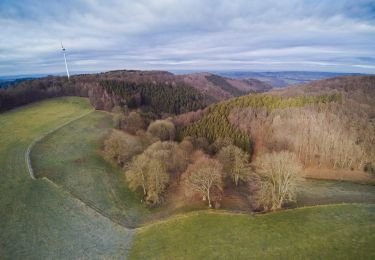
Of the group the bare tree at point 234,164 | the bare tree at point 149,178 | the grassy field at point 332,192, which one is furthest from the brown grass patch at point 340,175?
the bare tree at point 149,178

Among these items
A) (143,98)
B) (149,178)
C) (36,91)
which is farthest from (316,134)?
(36,91)

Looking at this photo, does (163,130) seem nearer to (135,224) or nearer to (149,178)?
(149,178)

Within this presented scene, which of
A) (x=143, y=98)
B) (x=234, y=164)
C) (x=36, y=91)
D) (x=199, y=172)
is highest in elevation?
(x=36, y=91)

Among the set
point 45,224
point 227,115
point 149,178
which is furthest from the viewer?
point 227,115

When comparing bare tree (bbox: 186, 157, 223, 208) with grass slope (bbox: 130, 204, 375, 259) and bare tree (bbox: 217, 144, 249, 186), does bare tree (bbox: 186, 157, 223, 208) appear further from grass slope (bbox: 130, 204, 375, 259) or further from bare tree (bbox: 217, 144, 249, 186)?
bare tree (bbox: 217, 144, 249, 186)

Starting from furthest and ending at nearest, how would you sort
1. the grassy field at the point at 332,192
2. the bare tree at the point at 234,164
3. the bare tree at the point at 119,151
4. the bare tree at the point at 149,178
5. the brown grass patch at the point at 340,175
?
the brown grass patch at the point at 340,175, the bare tree at the point at 119,151, the bare tree at the point at 234,164, the bare tree at the point at 149,178, the grassy field at the point at 332,192

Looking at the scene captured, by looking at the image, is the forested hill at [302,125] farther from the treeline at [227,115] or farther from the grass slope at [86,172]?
the grass slope at [86,172]

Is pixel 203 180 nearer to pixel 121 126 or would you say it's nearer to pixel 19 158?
pixel 19 158
